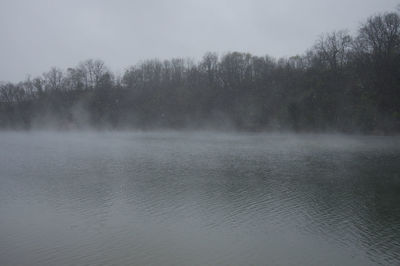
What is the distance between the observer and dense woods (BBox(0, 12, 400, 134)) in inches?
1973

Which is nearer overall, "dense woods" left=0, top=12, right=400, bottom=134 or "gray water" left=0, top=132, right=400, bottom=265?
"gray water" left=0, top=132, right=400, bottom=265

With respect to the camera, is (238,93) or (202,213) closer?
(202,213)

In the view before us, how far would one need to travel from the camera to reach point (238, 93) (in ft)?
247

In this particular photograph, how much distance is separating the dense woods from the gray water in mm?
27578

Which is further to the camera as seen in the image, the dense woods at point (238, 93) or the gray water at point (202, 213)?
the dense woods at point (238, 93)

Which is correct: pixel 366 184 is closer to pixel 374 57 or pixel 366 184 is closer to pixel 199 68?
pixel 374 57

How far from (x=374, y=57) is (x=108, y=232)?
48.7 meters

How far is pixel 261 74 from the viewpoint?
7444cm

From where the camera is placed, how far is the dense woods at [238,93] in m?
50.1

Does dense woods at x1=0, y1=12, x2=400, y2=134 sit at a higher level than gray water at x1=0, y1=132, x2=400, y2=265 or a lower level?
higher

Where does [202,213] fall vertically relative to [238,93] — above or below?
below

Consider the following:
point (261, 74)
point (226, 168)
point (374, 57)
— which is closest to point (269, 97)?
point (261, 74)

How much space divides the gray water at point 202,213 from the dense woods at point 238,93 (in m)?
27.6

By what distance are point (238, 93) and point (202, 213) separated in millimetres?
62315
